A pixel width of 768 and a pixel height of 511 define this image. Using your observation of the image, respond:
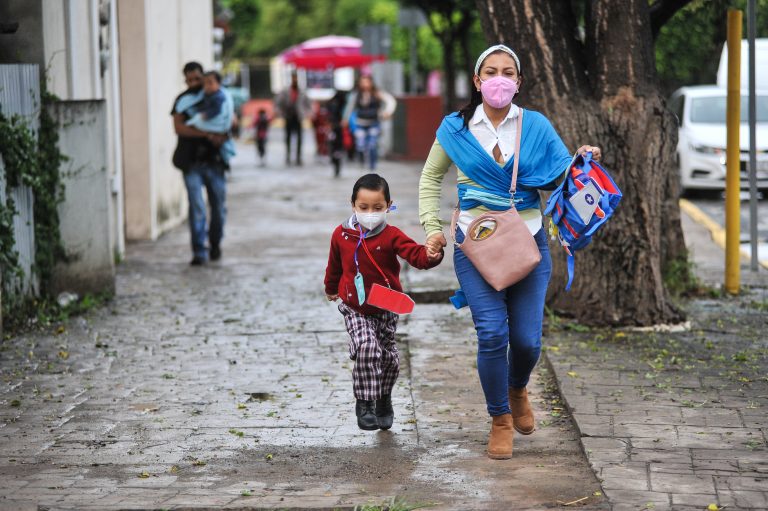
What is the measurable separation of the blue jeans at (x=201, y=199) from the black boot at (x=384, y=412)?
6134mm

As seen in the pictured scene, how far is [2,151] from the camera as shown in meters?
8.49

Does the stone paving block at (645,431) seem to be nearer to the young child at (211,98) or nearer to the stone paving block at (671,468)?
the stone paving block at (671,468)

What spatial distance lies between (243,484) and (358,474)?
0.49 meters

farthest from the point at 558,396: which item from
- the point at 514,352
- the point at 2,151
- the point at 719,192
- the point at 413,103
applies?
the point at 413,103

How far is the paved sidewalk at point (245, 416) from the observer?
17.3 feet

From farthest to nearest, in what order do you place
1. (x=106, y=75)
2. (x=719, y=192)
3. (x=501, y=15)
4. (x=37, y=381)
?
(x=719, y=192) → (x=106, y=75) → (x=501, y=15) → (x=37, y=381)

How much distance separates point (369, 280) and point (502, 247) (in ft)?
2.34

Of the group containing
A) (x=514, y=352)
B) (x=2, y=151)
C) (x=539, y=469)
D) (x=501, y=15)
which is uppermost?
(x=501, y=15)

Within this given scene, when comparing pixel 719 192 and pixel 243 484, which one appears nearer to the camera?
pixel 243 484

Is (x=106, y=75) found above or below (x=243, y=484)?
above

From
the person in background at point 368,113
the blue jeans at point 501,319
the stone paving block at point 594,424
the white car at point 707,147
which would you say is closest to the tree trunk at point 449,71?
the person in background at point 368,113

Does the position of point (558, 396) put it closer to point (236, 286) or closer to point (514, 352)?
point (514, 352)

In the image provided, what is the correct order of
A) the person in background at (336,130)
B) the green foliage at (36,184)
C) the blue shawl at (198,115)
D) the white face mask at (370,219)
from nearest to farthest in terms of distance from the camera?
the white face mask at (370,219)
the green foliage at (36,184)
the blue shawl at (198,115)
the person in background at (336,130)

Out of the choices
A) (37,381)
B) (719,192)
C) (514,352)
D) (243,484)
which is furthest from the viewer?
(719,192)
